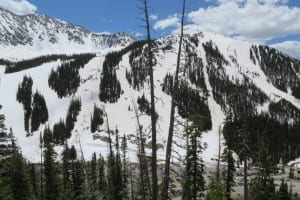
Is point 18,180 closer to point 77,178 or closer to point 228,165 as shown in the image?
point 228,165

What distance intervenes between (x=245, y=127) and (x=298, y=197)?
63.7m

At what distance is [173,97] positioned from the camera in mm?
17484

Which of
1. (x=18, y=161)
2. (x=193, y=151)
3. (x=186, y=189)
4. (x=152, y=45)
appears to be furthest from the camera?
(x=18, y=161)

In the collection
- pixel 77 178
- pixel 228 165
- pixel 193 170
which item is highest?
pixel 193 170

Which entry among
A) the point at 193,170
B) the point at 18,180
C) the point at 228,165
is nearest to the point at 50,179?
the point at 18,180

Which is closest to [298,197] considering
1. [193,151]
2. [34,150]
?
[193,151]

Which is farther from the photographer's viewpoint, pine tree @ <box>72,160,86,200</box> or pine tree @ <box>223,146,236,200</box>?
pine tree @ <box>72,160,86,200</box>

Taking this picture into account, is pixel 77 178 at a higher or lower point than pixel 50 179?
lower

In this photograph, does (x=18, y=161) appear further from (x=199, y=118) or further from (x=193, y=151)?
(x=199, y=118)

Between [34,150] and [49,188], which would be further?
[34,150]

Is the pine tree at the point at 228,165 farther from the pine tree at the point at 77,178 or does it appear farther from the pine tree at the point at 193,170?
the pine tree at the point at 77,178

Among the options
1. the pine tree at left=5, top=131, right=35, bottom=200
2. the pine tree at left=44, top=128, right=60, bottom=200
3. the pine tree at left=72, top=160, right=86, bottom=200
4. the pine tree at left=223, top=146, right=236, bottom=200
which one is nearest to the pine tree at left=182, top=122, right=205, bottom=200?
the pine tree at left=223, top=146, right=236, bottom=200

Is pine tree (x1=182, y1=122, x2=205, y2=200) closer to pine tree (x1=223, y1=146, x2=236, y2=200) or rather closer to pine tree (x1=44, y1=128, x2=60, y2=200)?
pine tree (x1=223, y1=146, x2=236, y2=200)

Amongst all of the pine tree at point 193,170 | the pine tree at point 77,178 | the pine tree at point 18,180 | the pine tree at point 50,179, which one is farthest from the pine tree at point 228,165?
the pine tree at point 77,178
